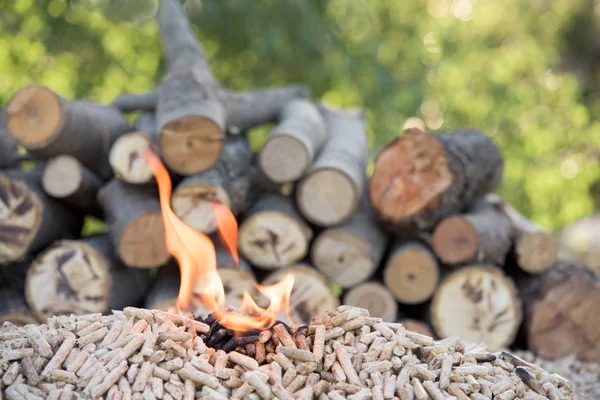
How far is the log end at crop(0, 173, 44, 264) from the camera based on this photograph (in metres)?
4.07

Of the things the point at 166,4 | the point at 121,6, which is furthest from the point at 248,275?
the point at 121,6

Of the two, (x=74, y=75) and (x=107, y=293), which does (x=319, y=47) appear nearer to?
(x=74, y=75)

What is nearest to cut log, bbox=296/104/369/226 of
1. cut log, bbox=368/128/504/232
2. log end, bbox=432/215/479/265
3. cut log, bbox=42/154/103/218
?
cut log, bbox=368/128/504/232

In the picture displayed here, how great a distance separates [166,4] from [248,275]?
3.31m

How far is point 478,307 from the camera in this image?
4.44 metres

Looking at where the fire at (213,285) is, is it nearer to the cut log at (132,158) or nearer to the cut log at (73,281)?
the cut log at (132,158)

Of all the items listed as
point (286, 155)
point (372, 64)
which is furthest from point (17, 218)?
point (372, 64)

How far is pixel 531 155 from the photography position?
372 inches

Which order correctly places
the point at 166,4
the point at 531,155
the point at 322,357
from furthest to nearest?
the point at 531,155 < the point at 166,4 < the point at 322,357

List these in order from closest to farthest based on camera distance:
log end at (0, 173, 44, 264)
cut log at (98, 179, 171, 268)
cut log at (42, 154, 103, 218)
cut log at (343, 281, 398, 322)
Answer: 1. cut log at (98, 179, 171, 268)
2. log end at (0, 173, 44, 264)
3. cut log at (42, 154, 103, 218)
4. cut log at (343, 281, 398, 322)

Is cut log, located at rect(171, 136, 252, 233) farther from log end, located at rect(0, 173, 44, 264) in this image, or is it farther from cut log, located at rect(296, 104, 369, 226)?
log end, located at rect(0, 173, 44, 264)

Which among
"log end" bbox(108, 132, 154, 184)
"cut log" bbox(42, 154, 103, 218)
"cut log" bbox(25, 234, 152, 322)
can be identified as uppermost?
"log end" bbox(108, 132, 154, 184)

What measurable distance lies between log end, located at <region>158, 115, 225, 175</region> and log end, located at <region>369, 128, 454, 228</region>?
41.2 inches

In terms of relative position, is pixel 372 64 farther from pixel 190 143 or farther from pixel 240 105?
pixel 190 143
